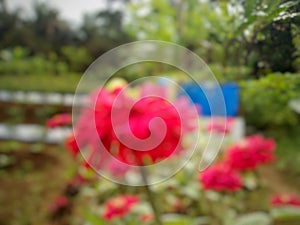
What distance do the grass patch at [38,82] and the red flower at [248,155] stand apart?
343cm

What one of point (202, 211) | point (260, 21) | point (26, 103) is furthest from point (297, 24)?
point (26, 103)

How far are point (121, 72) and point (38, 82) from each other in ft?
11.1

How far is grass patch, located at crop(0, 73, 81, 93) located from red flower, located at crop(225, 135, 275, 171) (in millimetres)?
3426

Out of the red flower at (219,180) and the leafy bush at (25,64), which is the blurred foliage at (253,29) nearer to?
the red flower at (219,180)

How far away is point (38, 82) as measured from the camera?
426cm

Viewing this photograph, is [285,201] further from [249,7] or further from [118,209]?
[249,7]

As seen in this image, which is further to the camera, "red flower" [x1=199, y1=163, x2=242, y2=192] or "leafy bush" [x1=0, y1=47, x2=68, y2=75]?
"leafy bush" [x1=0, y1=47, x2=68, y2=75]

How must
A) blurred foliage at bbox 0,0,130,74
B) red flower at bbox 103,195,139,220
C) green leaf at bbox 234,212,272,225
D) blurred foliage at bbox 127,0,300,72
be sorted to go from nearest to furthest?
blurred foliage at bbox 127,0,300,72, green leaf at bbox 234,212,272,225, red flower at bbox 103,195,139,220, blurred foliage at bbox 0,0,130,74

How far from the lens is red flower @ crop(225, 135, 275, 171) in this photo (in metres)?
0.81

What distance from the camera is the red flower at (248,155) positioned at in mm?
812

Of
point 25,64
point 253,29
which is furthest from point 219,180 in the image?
point 25,64

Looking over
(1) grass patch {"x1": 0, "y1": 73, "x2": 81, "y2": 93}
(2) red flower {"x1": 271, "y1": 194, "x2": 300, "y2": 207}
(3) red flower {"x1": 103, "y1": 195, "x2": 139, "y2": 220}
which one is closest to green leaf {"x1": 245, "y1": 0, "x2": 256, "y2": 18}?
(2) red flower {"x1": 271, "y1": 194, "x2": 300, "y2": 207}

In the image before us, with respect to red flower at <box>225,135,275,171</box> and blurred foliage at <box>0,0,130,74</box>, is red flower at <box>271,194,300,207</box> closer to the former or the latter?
red flower at <box>225,135,275,171</box>

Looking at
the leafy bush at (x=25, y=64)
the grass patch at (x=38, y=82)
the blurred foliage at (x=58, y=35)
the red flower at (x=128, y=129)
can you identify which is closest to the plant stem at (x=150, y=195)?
the red flower at (x=128, y=129)
